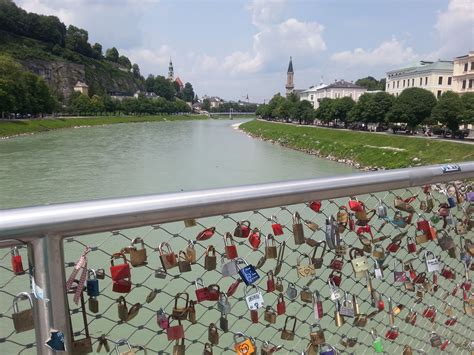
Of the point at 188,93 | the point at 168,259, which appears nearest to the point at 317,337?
the point at 168,259

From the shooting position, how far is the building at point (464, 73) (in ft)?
191

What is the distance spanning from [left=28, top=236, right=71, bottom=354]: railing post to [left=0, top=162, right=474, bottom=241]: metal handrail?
4 centimetres

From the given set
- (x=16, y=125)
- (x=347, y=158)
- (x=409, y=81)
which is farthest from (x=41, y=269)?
(x=409, y=81)

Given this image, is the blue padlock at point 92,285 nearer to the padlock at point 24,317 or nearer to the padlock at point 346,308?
the padlock at point 24,317

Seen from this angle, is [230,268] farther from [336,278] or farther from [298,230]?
[336,278]

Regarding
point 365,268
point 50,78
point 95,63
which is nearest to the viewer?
point 365,268

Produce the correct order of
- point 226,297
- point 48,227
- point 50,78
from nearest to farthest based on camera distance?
point 48,227, point 226,297, point 50,78

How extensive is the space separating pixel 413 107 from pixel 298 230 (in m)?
44.2

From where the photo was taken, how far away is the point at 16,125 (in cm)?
4975

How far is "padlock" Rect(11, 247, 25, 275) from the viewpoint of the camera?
4.18 ft

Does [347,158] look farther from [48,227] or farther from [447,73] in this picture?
[447,73]

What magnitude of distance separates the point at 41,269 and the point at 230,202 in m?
0.60

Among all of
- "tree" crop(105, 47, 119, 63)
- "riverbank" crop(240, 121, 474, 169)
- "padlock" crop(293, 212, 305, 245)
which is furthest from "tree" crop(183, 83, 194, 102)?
"padlock" crop(293, 212, 305, 245)

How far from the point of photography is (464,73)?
2346 inches
